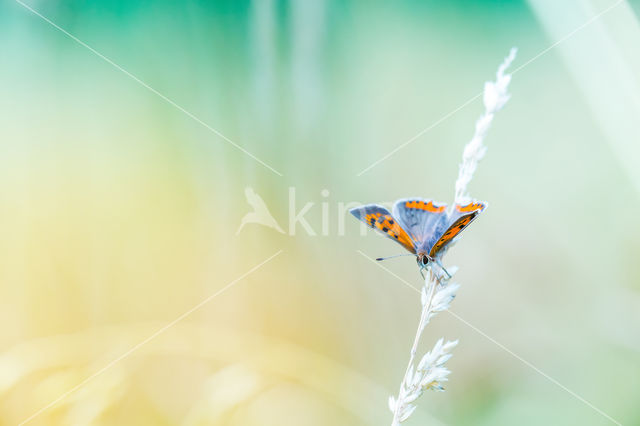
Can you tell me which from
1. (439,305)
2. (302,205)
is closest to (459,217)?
(439,305)

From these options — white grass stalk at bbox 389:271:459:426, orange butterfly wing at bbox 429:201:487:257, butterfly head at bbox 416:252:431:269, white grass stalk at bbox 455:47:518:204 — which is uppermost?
white grass stalk at bbox 455:47:518:204

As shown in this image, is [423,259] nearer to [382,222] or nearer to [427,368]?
[382,222]

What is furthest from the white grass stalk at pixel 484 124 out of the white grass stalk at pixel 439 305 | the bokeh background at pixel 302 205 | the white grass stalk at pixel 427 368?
the bokeh background at pixel 302 205

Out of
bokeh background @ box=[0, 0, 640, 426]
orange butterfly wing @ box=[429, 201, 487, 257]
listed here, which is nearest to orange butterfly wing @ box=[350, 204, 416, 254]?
orange butterfly wing @ box=[429, 201, 487, 257]

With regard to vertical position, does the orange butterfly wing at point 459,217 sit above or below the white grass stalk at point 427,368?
above

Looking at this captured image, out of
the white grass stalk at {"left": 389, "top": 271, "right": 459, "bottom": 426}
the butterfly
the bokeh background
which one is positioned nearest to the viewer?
the white grass stalk at {"left": 389, "top": 271, "right": 459, "bottom": 426}

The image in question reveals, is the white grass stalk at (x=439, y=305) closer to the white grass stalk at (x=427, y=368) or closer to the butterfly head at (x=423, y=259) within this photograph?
the white grass stalk at (x=427, y=368)

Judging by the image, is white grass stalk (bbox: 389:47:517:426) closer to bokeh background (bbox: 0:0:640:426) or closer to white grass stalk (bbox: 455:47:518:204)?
white grass stalk (bbox: 455:47:518:204)
